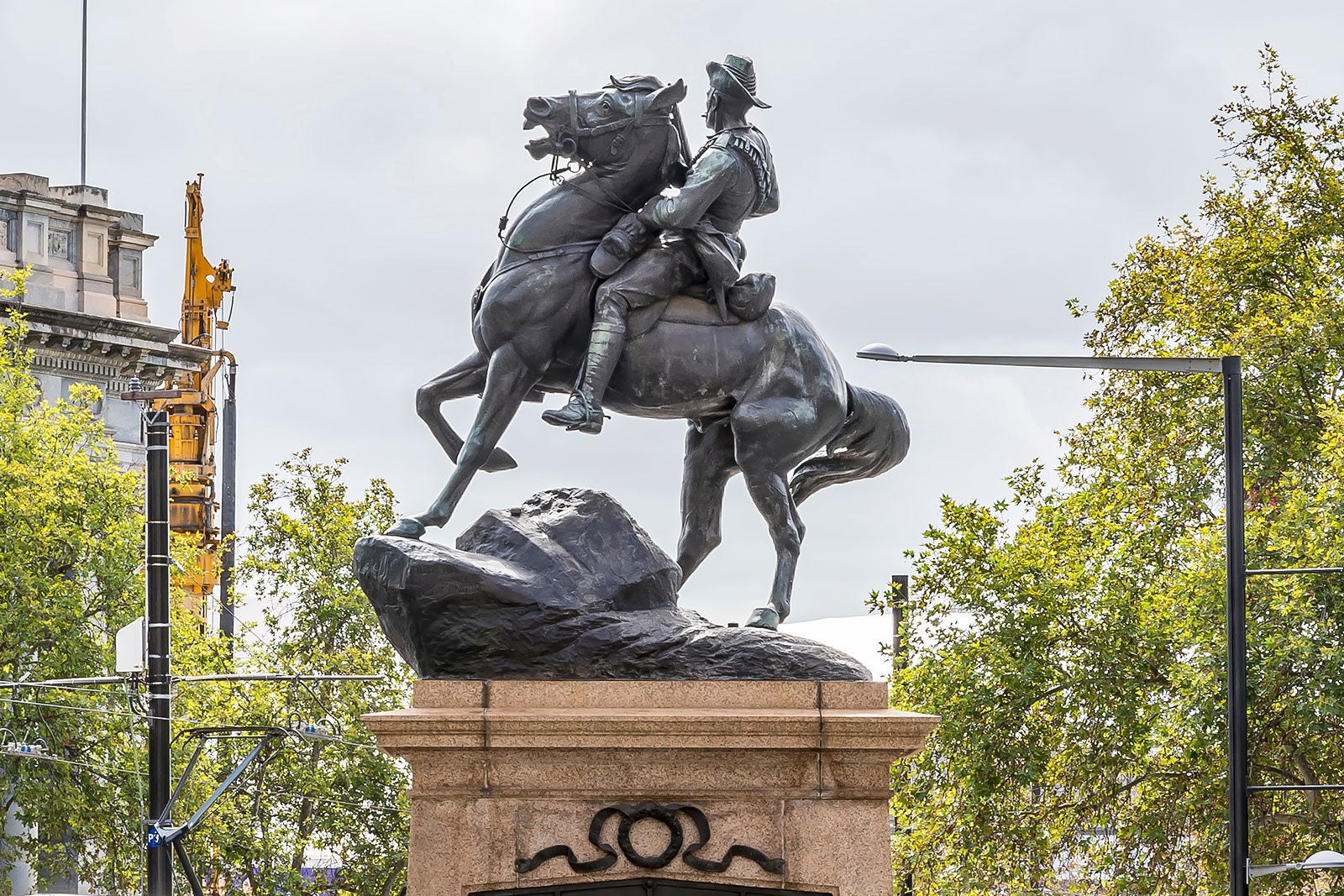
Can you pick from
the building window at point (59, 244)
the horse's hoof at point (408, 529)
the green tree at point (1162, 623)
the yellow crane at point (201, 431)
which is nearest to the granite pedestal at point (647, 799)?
the horse's hoof at point (408, 529)

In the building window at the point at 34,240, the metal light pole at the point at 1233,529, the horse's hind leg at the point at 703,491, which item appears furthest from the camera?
the building window at the point at 34,240

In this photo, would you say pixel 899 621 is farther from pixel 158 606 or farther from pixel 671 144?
pixel 671 144

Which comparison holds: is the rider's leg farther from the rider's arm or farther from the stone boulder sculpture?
the stone boulder sculpture

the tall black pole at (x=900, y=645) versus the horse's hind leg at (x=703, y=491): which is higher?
the horse's hind leg at (x=703, y=491)

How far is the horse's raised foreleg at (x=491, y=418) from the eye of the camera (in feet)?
33.8

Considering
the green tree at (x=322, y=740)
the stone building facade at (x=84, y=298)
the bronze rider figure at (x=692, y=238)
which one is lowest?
the green tree at (x=322, y=740)

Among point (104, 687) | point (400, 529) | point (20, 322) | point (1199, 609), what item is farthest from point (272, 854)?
point (400, 529)

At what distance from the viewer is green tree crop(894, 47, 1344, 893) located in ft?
74.7

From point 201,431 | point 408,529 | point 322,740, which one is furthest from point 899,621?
Answer: point 201,431

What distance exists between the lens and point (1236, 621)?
14.2 m

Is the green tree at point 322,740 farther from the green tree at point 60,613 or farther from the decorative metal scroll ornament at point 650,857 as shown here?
the decorative metal scroll ornament at point 650,857

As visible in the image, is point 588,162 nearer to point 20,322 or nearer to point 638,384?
point 638,384

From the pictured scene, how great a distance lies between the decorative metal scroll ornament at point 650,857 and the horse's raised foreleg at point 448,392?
7.74 feet

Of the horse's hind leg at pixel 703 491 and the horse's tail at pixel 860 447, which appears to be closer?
the horse's hind leg at pixel 703 491
